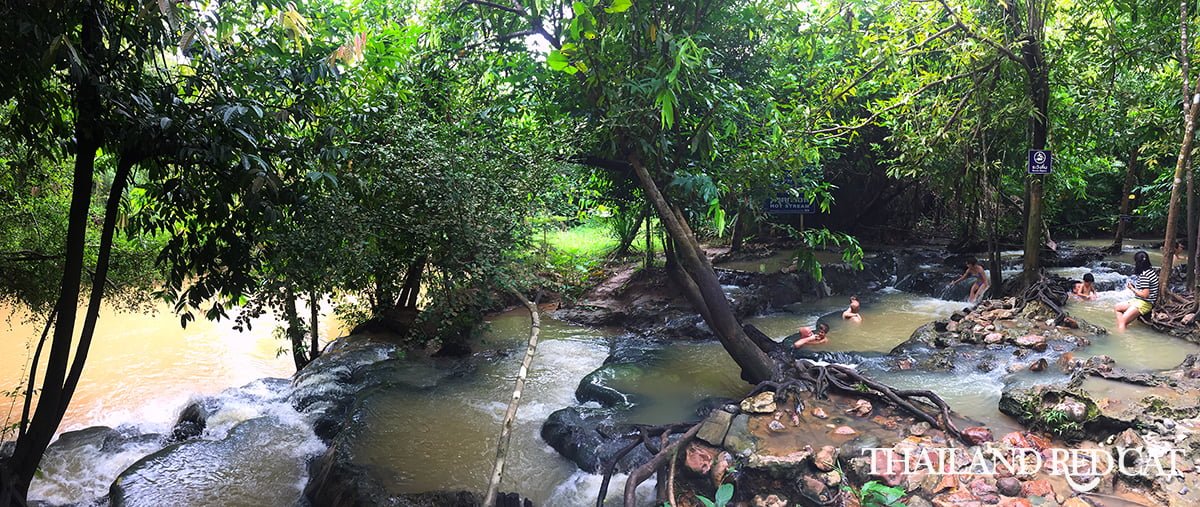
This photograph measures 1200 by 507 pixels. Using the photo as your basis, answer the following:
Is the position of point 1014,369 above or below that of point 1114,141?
below

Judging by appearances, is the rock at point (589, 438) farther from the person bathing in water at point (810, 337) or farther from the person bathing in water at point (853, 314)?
the person bathing in water at point (853, 314)

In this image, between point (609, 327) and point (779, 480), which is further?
point (609, 327)

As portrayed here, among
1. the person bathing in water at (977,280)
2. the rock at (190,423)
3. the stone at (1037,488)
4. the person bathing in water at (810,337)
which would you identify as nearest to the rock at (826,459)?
the stone at (1037,488)

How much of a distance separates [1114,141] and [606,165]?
9845 mm

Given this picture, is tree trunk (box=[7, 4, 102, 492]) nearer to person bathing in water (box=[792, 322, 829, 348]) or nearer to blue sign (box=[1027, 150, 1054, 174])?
person bathing in water (box=[792, 322, 829, 348])

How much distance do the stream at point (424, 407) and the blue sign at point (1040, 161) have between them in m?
2.27

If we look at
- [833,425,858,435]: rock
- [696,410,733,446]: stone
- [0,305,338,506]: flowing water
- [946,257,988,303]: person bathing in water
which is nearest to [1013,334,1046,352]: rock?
[946,257,988,303]: person bathing in water

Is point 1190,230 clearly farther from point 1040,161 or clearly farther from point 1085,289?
point 1085,289

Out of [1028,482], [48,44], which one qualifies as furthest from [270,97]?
[1028,482]

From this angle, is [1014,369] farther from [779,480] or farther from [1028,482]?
[779,480]

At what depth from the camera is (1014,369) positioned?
671cm

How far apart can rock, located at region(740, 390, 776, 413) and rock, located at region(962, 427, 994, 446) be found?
1.47 metres

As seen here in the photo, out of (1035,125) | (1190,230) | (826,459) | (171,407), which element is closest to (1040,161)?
(1035,125)

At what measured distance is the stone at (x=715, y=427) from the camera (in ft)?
16.7
